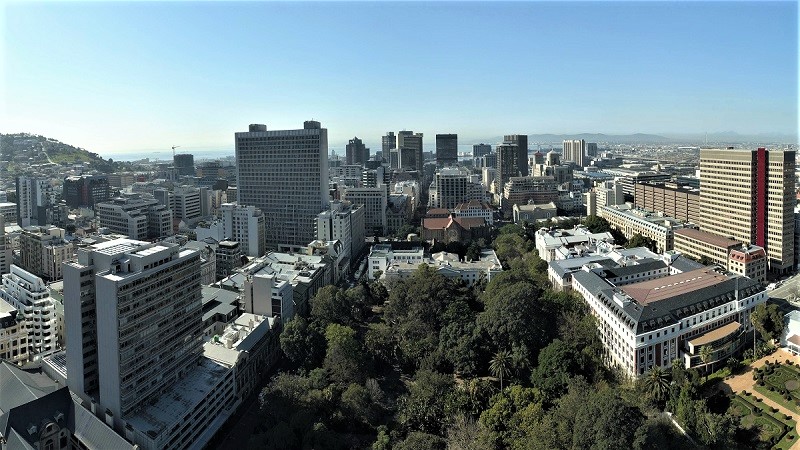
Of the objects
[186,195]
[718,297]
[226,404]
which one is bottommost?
[226,404]

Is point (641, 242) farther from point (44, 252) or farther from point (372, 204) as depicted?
point (44, 252)

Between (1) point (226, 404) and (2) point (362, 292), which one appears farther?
(2) point (362, 292)

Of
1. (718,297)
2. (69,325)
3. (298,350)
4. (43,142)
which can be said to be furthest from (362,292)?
(43,142)

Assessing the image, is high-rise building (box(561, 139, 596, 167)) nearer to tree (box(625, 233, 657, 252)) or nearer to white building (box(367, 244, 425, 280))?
tree (box(625, 233, 657, 252))

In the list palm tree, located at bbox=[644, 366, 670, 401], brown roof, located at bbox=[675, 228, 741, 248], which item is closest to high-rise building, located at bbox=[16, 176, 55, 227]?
palm tree, located at bbox=[644, 366, 670, 401]

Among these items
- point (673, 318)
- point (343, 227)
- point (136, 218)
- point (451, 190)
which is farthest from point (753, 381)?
point (451, 190)

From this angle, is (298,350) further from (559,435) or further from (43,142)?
(43,142)
